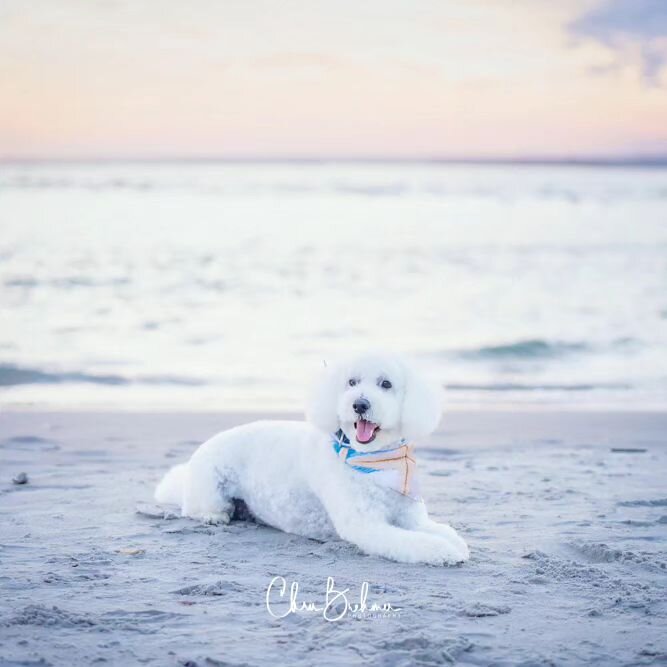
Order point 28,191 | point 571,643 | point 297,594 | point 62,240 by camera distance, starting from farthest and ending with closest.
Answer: point 28,191 < point 62,240 < point 297,594 < point 571,643

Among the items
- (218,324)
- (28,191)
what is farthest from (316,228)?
(28,191)

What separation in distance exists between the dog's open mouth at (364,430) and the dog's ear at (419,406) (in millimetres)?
177

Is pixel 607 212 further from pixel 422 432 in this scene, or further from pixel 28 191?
pixel 422 432

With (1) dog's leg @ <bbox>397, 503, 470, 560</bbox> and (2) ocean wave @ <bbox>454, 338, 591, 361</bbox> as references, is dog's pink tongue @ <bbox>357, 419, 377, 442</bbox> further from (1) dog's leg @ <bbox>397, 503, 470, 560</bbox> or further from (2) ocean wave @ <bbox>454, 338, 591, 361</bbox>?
(2) ocean wave @ <bbox>454, 338, 591, 361</bbox>

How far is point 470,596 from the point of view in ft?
14.3

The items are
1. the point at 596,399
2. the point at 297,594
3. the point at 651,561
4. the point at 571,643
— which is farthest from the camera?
the point at 596,399

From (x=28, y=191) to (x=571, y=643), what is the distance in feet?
157

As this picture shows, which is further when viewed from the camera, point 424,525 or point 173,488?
point 173,488

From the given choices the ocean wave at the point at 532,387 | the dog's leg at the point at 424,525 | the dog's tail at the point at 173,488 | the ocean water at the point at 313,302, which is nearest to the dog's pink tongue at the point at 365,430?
the dog's leg at the point at 424,525

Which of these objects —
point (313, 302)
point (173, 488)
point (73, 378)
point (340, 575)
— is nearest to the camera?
point (340, 575)

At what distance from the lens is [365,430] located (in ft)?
16.3

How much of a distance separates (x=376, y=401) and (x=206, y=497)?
140 cm

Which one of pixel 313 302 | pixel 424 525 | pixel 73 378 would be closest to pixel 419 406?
pixel 424 525
